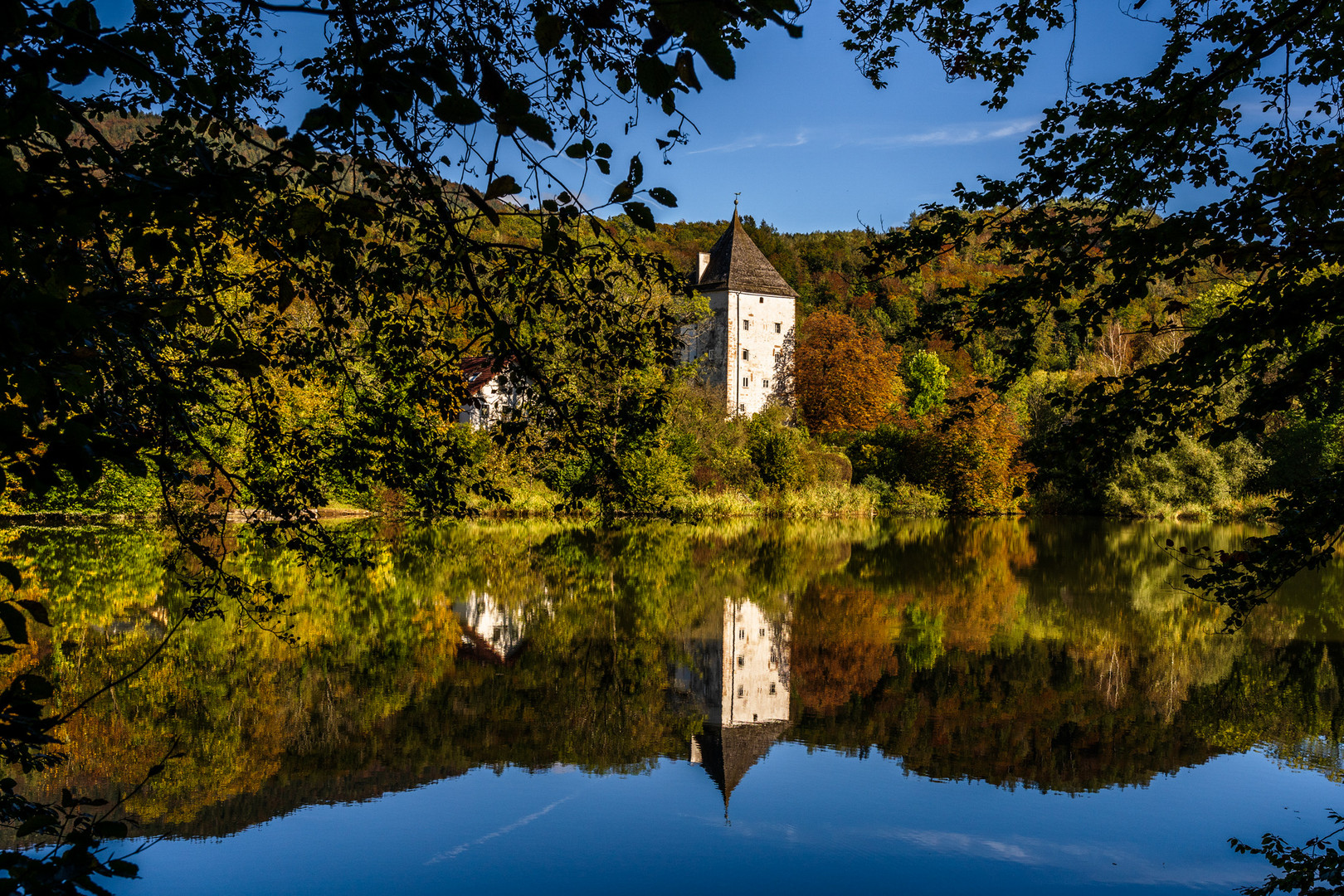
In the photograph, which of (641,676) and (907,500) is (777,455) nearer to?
(907,500)

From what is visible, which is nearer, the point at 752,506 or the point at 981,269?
the point at 752,506

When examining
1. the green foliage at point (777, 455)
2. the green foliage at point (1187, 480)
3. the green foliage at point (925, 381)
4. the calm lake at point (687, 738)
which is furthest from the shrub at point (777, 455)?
the green foliage at point (925, 381)

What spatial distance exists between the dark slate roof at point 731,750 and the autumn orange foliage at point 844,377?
32470 mm

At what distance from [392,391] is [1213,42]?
5027mm

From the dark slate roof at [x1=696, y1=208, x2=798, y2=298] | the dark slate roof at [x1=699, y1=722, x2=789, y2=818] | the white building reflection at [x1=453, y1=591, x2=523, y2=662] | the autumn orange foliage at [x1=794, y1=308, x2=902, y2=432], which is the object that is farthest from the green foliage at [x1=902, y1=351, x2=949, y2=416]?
the dark slate roof at [x1=699, y1=722, x2=789, y2=818]

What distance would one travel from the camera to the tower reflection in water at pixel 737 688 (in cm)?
778

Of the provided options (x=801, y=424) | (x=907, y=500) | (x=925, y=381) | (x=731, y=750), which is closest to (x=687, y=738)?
(x=731, y=750)

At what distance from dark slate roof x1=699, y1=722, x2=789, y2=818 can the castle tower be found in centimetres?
3354

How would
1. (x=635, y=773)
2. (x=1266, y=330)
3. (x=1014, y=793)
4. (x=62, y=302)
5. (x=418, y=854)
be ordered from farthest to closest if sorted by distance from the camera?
1. (x=635, y=773)
2. (x=1014, y=793)
3. (x=418, y=854)
4. (x=1266, y=330)
5. (x=62, y=302)

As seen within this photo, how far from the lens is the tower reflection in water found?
778 cm

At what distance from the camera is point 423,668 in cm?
974

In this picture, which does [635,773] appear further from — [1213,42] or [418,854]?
[1213,42]

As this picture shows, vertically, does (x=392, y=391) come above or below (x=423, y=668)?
above

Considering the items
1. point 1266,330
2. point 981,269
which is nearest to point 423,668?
point 1266,330
